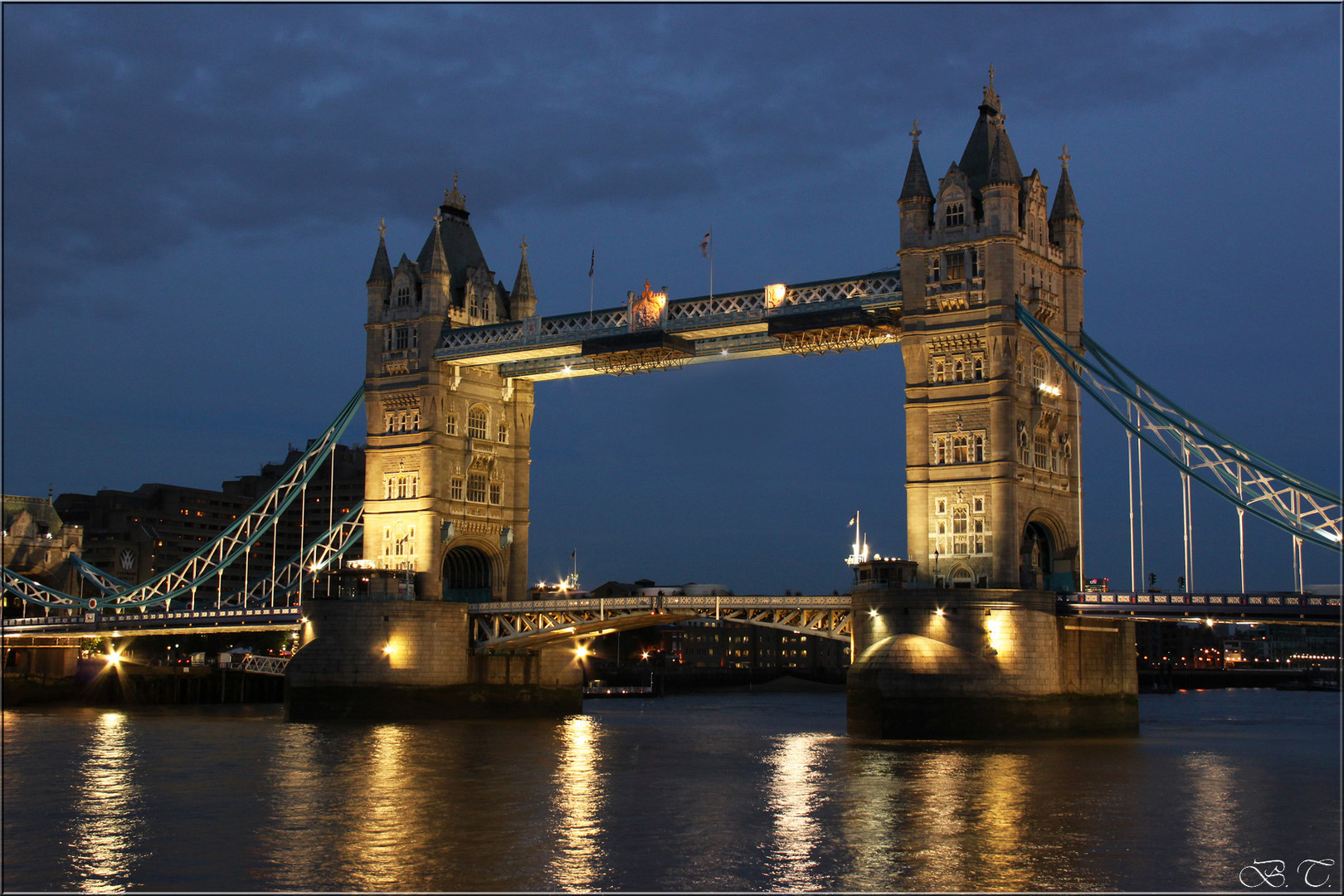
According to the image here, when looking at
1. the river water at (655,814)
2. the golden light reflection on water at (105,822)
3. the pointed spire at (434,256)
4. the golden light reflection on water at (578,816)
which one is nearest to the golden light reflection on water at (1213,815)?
the river water at (655,814)

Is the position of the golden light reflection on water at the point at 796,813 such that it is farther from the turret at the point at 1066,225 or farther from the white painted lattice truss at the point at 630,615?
the turret at the point at 1066,225

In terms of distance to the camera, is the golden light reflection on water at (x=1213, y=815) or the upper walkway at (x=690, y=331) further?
the upper walkway at (x=690, y=331)

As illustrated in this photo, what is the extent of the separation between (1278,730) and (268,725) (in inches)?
2004

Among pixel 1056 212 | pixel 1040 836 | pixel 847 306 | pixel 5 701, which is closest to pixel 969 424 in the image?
pixel 847 306

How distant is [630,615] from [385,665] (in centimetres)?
1206

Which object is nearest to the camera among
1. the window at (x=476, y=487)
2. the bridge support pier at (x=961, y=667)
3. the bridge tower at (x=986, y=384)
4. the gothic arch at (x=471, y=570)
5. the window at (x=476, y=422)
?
the bridge support pier at (x=961, y=667)

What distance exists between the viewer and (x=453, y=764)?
4859 centimetres

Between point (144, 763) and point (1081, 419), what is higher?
point (1081, 419)

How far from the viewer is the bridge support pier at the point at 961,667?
5694cm

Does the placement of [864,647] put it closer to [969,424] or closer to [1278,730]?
[969,424]

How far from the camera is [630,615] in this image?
229 ft

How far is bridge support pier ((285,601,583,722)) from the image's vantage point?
71000 millimetres

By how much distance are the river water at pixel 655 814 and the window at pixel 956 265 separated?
19.5 metres
